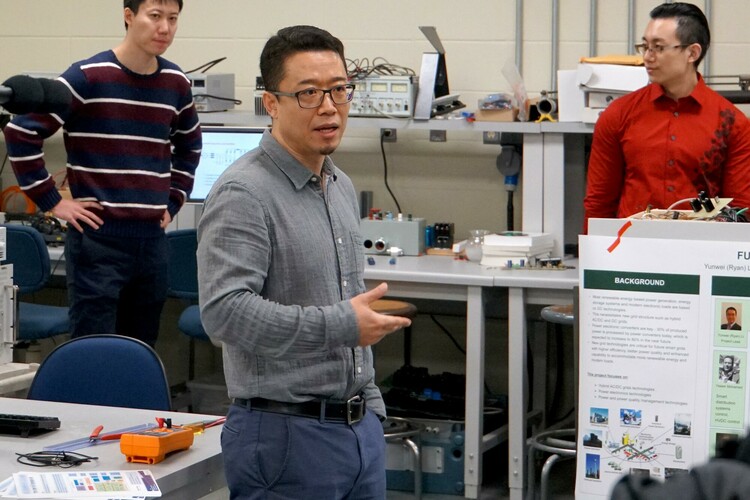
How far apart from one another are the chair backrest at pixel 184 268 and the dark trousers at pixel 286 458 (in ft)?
8.58

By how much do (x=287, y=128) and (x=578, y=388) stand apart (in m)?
0.72

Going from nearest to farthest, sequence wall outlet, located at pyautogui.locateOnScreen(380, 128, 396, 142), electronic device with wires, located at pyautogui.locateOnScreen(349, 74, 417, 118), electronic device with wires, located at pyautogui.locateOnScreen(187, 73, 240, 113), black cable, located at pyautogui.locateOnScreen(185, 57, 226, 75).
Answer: electronic device with wires, located at pyautogui.locateOnScreen(349, 74, 417, 118) < electronic device with wires, located at pyautogui.locateOnScreen(187, 73, 240, 113) < wall outlet, located at pyautogui.locateOnScreen(380, 128, 396, 142) < black cable, located at pyautogui.locateOnScreen(185, 57, 226, 75)

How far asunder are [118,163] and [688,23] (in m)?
1.83

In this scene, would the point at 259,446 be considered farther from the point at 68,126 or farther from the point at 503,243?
the point at 503,243

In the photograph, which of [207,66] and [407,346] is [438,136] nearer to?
[407,346]

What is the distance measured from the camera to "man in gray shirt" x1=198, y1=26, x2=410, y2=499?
6.04ft

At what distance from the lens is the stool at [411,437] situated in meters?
3.98

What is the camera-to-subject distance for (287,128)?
78.2 inches

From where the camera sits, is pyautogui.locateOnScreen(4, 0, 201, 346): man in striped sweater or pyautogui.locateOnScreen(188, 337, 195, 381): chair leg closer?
pyautogui.locateOnScreen(4, 0, 201, 346): man in striped sweater

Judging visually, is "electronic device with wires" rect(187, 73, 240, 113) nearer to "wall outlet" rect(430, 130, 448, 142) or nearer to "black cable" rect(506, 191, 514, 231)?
"wall outlet" rect(430, 130, 448, 142)

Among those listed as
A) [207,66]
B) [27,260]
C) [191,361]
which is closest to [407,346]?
[191,361]

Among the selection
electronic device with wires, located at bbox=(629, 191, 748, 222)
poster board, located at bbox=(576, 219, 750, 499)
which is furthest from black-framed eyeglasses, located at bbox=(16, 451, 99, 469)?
electronic device with wires, located at bbox=(629, 191, 748, 222)

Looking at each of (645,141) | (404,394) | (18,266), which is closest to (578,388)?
(645,141)

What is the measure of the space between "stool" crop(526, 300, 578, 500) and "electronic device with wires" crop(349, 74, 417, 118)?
43.7 inches
